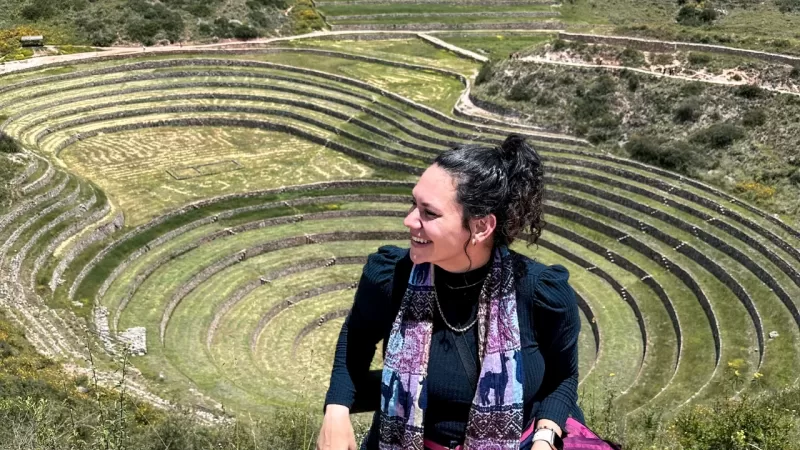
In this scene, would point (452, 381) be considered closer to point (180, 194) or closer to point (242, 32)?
point (180, 194)

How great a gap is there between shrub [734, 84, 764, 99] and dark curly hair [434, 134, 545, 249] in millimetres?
41022

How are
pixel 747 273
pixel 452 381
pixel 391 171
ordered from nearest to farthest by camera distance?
1. pixel 452 381
2. pixel 747 273
3. pixel 391 171

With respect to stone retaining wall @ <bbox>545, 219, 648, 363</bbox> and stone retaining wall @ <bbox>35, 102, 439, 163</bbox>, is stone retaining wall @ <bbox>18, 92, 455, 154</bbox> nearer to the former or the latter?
stone retaining wall @ <bbox>35, 102, 439, 163</bbox>

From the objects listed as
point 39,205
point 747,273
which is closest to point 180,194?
point 39,205

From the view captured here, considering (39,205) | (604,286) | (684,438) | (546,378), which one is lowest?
(604,286)

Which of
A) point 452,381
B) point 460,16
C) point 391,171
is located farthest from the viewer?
point 460,16

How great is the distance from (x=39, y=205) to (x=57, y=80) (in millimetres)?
21678

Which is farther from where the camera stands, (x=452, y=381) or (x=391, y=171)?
(x=391, y=171)

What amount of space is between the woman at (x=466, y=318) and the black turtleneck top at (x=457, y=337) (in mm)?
10

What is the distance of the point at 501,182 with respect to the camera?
6.72m

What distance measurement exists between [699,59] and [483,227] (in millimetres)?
45089

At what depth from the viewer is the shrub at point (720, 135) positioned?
136 ft

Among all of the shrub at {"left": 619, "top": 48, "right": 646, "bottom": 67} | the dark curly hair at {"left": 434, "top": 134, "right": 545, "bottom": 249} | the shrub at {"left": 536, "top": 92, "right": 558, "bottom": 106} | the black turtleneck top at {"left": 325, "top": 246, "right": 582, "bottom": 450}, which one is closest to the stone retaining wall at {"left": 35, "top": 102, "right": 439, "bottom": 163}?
the shrub at {"left": 536, "top": 92, "right": 558, "bottom": 106}

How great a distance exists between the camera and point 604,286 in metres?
33.9
